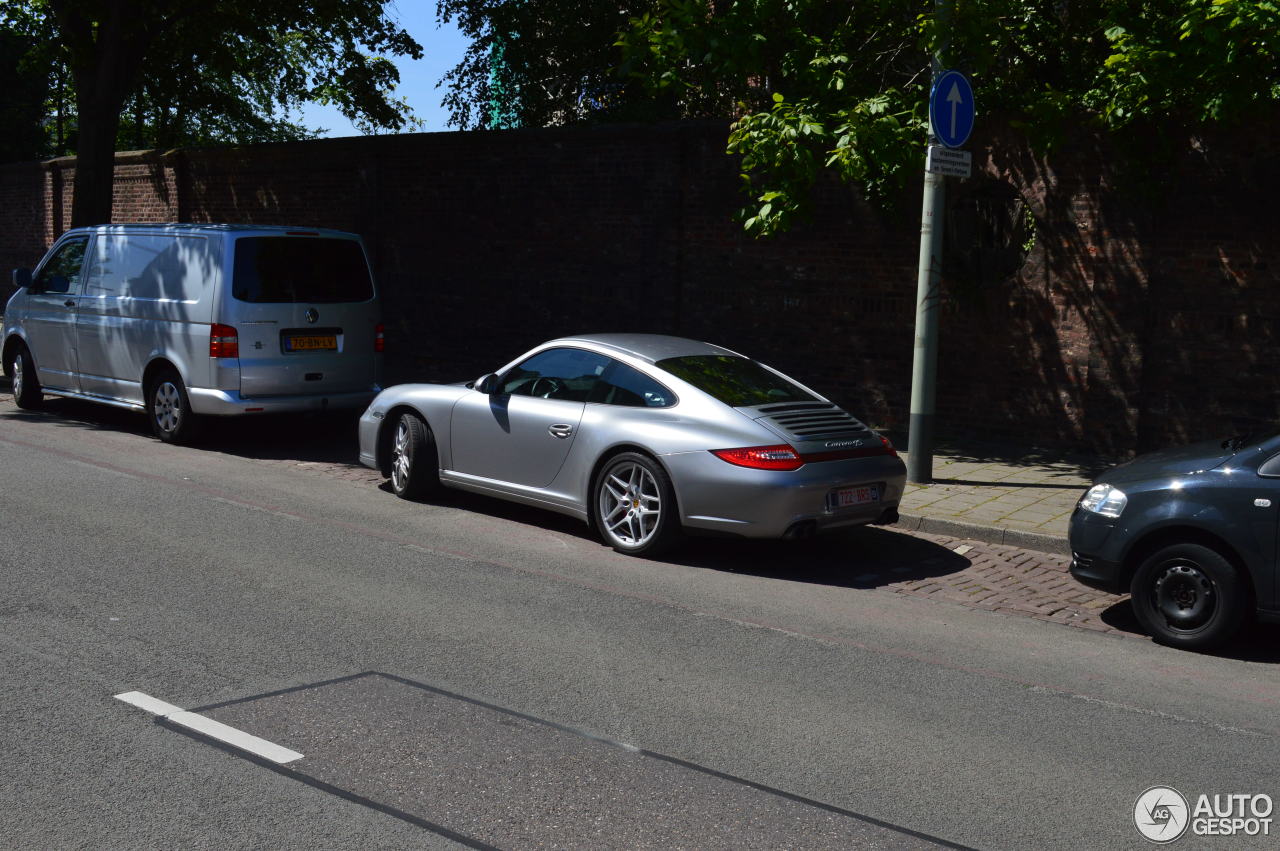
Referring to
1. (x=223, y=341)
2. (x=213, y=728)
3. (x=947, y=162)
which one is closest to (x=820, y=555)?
(x=947, y=162)

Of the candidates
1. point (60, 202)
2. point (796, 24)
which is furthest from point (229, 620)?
point (60, 202)

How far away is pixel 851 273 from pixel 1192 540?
7395 millimetres

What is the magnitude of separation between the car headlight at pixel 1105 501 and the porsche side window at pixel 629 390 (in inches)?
106

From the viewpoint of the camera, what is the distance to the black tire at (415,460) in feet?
32.3

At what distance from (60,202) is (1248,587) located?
2576 cm

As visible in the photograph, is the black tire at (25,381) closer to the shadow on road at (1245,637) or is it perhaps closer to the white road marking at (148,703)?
the white road marking at (148,703)

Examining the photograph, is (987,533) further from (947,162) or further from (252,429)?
(252,429)

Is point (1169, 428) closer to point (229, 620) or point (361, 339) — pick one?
point (361, 339)

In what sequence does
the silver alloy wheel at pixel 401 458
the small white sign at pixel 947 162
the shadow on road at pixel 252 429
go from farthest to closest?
the shadow on road at pixel 252 429, the small white sign at pixel 947 162, the silver alloy wheel at pixel 401 458

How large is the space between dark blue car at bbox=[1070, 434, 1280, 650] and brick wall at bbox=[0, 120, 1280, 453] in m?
5.08

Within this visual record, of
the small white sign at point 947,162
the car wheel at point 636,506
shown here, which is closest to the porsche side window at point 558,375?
the car wheel at point 636,506

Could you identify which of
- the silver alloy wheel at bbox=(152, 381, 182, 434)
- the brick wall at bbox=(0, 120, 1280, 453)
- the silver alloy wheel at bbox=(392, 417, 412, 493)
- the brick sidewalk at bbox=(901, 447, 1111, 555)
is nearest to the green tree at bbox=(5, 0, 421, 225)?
the brick wall at bbox=(0, 120, 1280, 453)

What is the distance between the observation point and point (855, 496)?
8219mm

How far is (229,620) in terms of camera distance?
6422 mm
